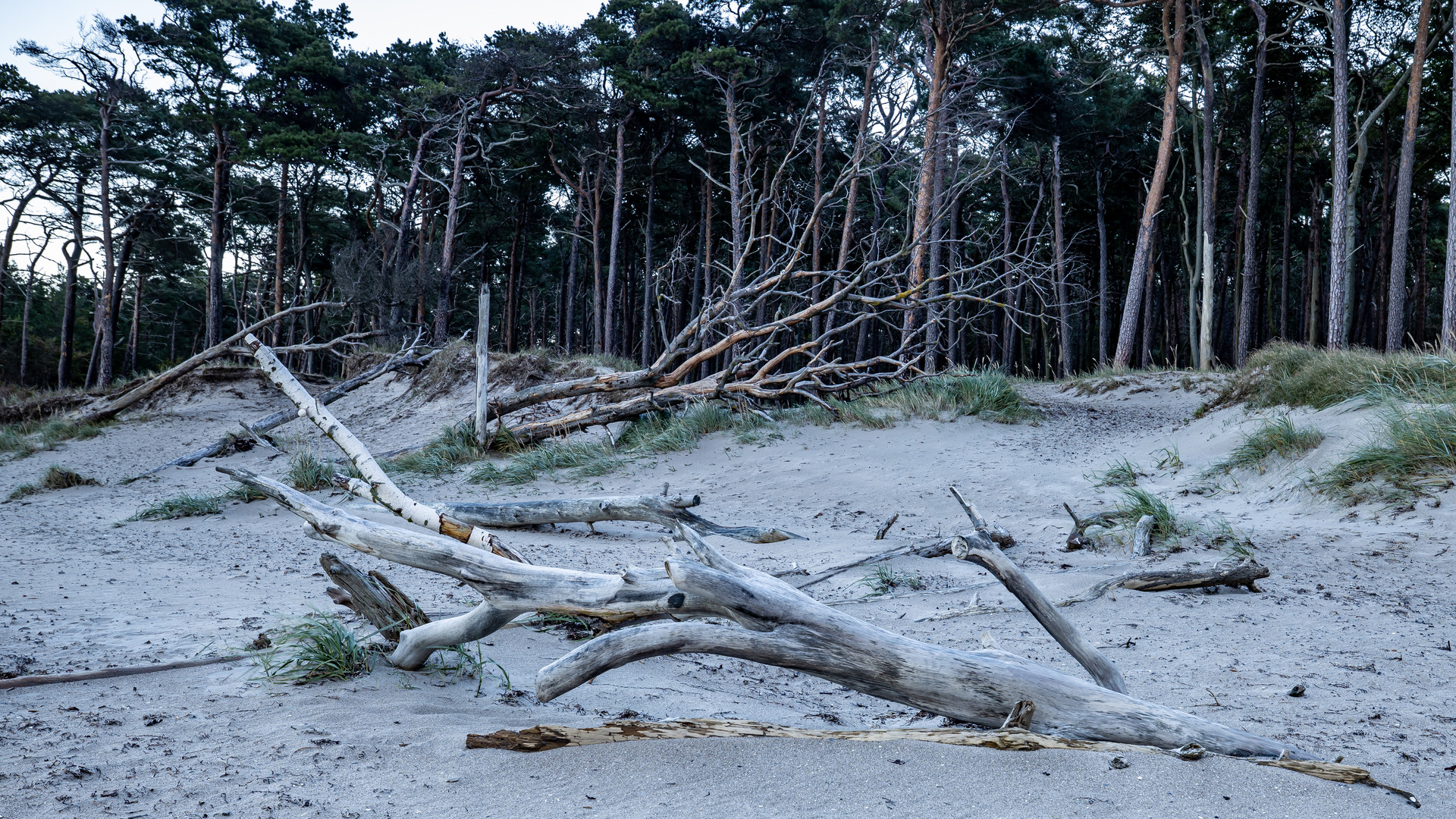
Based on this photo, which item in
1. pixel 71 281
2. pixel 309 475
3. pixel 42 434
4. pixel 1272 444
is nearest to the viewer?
pixel 1272 444

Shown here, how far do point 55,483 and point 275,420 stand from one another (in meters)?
3.08

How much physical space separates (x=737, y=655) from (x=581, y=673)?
0.42m

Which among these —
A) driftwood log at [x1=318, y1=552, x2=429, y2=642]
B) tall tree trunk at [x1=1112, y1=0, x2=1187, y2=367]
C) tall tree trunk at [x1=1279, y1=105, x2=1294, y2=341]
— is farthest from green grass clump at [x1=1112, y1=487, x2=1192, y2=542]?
tall tree trunk at [x1=1279, y1=105, x2=1294, y2=341]

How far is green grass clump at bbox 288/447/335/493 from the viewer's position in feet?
27.3

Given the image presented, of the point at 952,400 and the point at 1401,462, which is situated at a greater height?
the point at 952,400

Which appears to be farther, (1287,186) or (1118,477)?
(1287,186)

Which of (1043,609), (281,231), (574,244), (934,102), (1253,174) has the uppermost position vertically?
(1253,174)

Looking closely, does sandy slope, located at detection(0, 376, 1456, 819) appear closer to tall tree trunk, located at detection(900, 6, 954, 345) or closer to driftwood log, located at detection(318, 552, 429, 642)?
driftwood log, located at detection(318, 552, 429, 642)

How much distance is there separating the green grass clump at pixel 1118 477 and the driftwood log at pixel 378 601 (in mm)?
5894

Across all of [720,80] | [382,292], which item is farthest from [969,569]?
[382,292]

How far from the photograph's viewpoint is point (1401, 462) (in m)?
5.23

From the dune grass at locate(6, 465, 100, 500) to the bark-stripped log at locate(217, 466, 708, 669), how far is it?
28.0 feet

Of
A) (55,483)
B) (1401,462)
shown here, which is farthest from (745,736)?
(55,483)

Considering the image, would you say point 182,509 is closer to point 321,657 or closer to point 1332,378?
point 321,657
